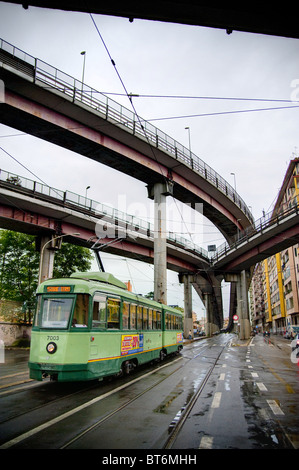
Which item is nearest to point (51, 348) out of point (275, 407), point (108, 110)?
point (275, 407)

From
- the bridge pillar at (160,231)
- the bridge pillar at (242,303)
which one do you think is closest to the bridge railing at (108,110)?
the bridge pillar at (160,231)

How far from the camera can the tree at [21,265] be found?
37.2 meters

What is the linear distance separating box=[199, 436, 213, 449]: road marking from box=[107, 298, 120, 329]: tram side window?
17.4 feet

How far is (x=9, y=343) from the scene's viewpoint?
28.8m

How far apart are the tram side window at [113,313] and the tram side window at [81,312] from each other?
1191mm

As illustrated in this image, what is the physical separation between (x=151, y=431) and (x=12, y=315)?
29199 millimetres

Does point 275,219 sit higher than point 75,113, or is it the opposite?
point 75,113

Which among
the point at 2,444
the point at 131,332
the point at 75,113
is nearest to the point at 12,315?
the point at 75,113

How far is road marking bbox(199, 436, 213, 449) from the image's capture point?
496cm

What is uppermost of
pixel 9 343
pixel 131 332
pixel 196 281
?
pixel 196 281

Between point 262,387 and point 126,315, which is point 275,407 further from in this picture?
point 126,315

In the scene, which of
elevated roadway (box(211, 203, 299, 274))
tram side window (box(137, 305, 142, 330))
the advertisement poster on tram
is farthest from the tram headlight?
elevated roadway (box(211, 203, 299, 274))

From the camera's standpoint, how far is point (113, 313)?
10.7m
